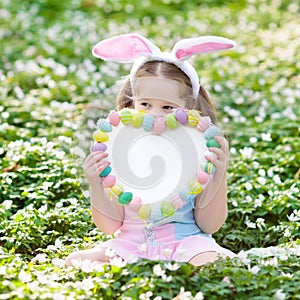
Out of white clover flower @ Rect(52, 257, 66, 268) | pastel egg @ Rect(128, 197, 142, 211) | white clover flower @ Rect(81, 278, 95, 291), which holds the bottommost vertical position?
white clover flower @ Rect(52, 257, 66, 268)

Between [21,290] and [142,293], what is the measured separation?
0.49 metres

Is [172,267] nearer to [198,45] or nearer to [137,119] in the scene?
[137,119]

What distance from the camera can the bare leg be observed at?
11.8ft

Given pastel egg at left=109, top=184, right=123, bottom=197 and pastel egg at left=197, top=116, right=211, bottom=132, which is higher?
pastel egg at left=197, top=116, right=211, bottom=132

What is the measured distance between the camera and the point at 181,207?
3.76 meters

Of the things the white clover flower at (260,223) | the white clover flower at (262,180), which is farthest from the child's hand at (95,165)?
the white clover flower at (262,180)

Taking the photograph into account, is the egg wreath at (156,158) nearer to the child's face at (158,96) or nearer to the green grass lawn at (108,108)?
the child's face at (158,96)

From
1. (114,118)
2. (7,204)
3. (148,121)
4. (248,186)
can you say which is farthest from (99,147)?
(248,186)

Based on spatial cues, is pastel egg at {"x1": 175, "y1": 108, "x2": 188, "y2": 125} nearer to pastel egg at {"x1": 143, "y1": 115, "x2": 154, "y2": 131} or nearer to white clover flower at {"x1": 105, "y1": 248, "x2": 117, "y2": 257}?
pastel egg at {"x1": 143, "y1": 115, "x2": 154, "y2": 131}

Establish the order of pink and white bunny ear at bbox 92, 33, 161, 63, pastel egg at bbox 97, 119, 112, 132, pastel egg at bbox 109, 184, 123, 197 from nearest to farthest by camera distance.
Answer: pastel egg at bbox 109, 184, 123, 197
pastel egg at bbox 97, 119, 112, 132
pink and white bunny ear at bbox 92, 33, 161, 63

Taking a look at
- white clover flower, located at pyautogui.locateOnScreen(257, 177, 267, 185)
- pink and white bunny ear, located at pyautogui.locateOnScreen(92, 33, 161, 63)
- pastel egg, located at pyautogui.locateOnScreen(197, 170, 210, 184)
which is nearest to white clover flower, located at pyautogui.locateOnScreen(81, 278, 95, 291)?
pastel egg, located at pyautogui.locateOnScreen(197, 170, 210, 184)

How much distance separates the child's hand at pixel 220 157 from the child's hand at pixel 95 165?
0.50 metres

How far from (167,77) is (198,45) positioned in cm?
23

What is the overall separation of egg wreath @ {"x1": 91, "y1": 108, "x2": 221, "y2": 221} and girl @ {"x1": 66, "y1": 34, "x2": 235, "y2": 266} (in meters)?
0.06
